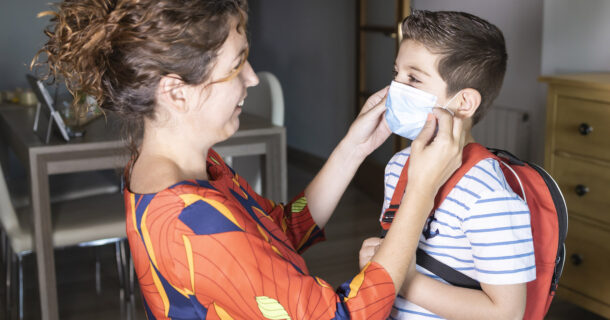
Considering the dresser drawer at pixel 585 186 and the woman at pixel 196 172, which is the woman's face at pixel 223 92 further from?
the dresser drawer at pixel 585 186

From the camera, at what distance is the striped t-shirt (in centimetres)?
94

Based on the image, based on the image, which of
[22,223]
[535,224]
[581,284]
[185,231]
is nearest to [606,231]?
[581,284]

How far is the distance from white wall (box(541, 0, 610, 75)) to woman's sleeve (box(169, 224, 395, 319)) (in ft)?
6.55

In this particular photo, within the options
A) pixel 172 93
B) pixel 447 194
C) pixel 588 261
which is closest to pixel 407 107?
pixel 447 194

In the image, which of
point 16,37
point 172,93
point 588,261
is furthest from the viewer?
point 16,37

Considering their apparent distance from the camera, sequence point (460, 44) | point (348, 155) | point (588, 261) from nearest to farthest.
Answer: point (460, 44)
point (348, 155)
point (588, 261)

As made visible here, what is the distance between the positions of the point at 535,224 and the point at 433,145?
0.23m

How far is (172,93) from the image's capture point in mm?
957

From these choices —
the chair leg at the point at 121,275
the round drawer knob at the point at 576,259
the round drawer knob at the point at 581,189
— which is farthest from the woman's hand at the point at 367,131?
the chair leg at the point at 121,275

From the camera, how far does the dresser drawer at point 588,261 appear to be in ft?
7.03

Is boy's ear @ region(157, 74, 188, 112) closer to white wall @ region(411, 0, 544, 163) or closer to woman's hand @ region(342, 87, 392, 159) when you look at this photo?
woman's hand @ region(342, 87, 392, 159)

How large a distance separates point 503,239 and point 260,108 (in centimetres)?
193

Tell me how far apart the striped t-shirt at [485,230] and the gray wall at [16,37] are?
4398mm

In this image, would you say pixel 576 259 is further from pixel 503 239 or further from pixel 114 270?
pixel 114 270
